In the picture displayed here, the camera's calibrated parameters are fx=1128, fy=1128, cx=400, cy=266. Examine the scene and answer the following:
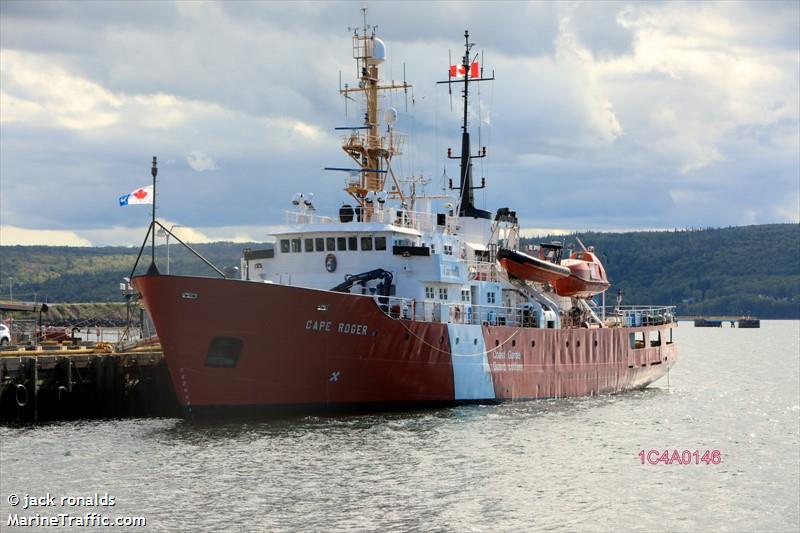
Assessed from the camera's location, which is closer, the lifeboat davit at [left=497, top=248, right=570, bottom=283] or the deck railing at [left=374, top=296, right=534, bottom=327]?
the deck railing at [left=374, top=296, right=534, bottom=327]

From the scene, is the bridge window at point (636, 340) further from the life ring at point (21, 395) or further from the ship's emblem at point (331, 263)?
the life ring at point (21, 395)

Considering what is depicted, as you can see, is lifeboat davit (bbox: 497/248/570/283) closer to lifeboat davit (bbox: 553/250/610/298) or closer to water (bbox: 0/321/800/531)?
lifeboat davit (bbox: 553/250/610/298)

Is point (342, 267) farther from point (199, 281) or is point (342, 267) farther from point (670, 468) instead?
point (670, 468)

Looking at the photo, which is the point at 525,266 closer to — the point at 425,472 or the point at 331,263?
the point at 331,263

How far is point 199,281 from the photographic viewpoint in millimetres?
34156

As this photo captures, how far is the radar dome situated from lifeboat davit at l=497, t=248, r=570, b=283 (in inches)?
360

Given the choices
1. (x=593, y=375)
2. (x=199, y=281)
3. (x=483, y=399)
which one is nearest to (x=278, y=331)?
(x=199, y=281)

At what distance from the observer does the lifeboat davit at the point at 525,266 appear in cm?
4566

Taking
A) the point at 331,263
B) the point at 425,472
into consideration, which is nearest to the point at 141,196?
the point at 331,263

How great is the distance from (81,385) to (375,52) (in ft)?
55.1

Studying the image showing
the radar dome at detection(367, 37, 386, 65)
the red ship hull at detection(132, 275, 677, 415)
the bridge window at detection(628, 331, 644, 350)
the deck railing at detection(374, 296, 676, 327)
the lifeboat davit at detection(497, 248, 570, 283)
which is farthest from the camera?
the bridge window at detection(628, 331, 644, 350)

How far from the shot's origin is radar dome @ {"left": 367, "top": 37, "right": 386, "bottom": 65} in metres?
43.9

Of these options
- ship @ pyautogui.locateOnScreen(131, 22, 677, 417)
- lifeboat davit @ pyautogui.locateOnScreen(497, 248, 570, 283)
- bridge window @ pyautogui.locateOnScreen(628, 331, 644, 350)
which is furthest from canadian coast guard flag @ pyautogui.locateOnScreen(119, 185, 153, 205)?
bridge window @ pyautogui.locateOnScreen(628, 331, 644, 350)

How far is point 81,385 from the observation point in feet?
134
